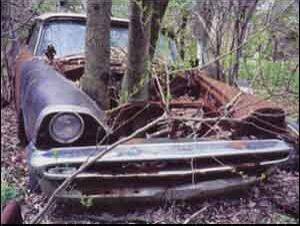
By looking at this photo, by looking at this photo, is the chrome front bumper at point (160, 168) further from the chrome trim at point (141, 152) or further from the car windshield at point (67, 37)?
the car windshield at point (67, 37)

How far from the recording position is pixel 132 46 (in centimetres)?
288

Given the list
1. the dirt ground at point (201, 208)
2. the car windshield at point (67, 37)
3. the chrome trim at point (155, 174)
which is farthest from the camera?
the car windshield at point (67, 37)

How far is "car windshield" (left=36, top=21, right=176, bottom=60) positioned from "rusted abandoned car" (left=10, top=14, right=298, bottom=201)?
0.34 m

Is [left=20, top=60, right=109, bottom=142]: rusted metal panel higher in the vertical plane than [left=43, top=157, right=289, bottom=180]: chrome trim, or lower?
higher

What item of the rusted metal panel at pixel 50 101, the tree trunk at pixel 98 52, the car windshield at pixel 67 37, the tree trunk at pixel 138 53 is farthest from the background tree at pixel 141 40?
the car windshield at pixel 67 37

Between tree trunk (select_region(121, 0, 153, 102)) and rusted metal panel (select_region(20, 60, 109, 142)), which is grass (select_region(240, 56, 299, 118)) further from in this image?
rusted metal panel (select_region(20, 60, 109, 142))

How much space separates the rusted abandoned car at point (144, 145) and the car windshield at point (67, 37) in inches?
13.4

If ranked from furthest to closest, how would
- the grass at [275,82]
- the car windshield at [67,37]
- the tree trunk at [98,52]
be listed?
1. the car windshield at [67,37]
2. the grass at [275,82]
3. the tree trunk at [98,52]

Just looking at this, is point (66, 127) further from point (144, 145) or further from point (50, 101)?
point (144, 145)

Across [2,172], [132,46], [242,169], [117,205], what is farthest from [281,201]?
[2,172]

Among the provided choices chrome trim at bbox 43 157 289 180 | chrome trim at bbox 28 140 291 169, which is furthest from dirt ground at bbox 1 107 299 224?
chrome trim at bbox 28 140 291 169

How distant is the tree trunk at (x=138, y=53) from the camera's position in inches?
109

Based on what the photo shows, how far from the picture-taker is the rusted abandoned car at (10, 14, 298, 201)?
266cm

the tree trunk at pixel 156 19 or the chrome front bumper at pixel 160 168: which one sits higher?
the tree trunk at pixel 156 19
